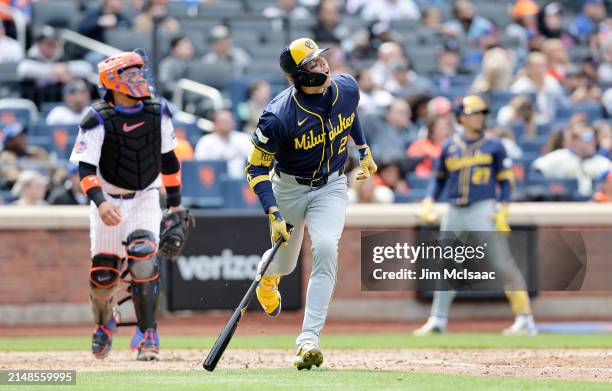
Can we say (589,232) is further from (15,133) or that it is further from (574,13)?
(574,13)

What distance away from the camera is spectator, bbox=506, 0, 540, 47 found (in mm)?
20141

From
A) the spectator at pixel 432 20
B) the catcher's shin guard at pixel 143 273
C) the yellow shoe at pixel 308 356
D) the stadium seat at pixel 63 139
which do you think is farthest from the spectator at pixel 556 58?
the yellow shoe at pixel 308 356

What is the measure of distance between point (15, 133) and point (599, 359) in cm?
737

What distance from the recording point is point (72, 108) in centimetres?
1526

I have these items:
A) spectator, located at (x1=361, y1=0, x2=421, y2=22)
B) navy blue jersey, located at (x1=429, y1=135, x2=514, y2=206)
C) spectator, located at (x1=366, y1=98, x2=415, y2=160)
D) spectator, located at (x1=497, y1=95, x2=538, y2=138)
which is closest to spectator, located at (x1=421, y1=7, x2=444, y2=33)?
spectator, located at (x1=361, y1=0, x2=421, y2=22)

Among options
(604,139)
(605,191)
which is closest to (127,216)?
(605,191)

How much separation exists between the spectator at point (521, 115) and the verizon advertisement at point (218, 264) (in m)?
3.83

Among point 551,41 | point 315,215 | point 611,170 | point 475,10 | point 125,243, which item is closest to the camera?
point 315,215

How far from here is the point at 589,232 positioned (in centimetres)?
1430

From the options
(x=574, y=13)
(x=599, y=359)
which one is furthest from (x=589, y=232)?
(x=574, y=13)

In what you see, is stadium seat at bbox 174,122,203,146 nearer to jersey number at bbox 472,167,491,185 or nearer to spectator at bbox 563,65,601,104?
jersey number at bbox 472,167,491,185

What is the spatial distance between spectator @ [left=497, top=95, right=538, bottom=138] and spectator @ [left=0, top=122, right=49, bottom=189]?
18.5 feet

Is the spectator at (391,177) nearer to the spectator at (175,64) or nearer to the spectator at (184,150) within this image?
the spectator at (184,150)

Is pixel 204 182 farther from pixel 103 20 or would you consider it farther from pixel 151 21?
pixel 103 20
